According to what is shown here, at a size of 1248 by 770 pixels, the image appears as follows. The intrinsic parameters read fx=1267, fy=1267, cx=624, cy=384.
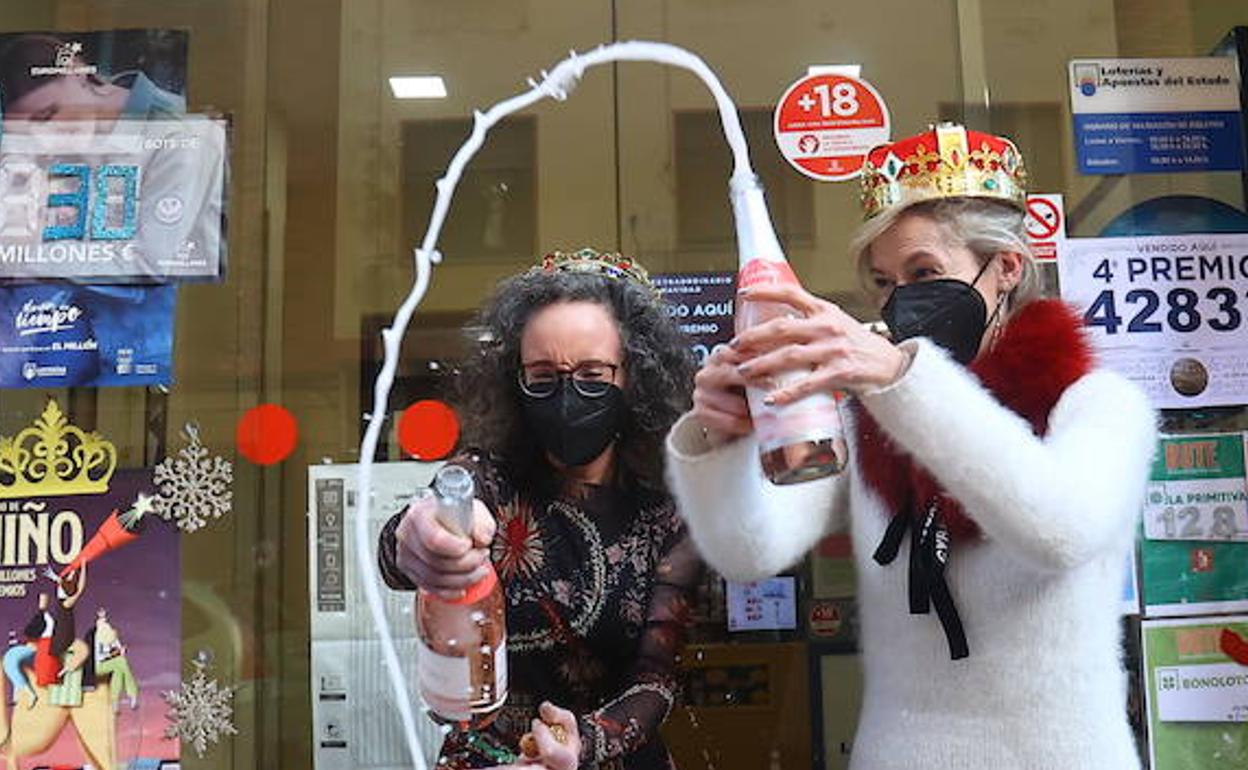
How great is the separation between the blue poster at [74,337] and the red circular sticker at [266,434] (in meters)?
0.25

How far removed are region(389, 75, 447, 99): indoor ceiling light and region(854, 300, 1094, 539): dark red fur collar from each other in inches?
71.4

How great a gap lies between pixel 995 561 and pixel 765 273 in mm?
496

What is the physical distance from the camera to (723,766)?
116 inches

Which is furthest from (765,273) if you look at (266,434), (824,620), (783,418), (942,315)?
(266,434)

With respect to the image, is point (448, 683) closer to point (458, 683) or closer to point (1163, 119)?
point (458, 683)

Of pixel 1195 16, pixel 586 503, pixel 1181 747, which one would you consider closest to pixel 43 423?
pixel 586 503

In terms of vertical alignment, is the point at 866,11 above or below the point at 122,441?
above

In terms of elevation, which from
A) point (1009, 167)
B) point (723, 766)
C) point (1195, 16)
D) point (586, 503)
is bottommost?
point (723, 766)

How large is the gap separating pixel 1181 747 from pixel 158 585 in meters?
2.38

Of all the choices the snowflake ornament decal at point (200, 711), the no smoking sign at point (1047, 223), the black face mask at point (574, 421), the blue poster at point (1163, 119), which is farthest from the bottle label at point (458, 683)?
the blue poster at point (1163, 119)

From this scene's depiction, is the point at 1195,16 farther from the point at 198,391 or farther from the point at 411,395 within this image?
the point at 198,391

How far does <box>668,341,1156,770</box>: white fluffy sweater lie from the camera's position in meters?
1.44

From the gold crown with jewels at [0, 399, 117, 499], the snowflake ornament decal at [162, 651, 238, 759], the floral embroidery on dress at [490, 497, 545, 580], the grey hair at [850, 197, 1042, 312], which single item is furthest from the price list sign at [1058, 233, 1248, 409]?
the gold crown with jewels at [0, 399, 117, 499]

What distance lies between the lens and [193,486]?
118 inches
